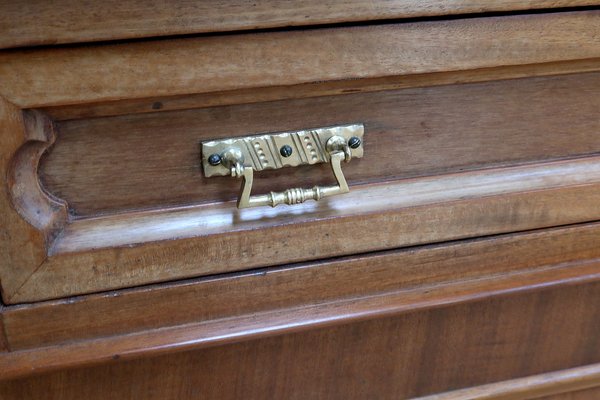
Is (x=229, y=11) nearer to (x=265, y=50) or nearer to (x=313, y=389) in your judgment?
(x=265, y=50)

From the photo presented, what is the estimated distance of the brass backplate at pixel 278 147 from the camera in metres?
0.41

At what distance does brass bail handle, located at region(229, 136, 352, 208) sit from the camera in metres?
0.41

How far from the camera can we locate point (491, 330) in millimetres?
538

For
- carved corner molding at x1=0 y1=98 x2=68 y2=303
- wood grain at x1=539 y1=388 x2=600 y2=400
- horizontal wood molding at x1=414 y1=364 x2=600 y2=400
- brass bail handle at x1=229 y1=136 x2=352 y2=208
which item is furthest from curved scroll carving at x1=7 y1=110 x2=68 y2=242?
wood grain at x1=539 y1=388 x2=600 y2=400

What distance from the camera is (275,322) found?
46 cm

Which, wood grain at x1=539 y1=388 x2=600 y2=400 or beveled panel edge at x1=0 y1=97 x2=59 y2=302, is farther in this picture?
wood grain at x1=539 y1=388 x2=600 y2=400

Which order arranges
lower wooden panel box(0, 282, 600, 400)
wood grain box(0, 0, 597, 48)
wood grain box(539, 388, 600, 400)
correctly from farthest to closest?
wood grain box(539, 388, 600, 400) < lower wooden panel box(0, 282, 600, 400) < wood grain box(0, 0, 597, 48)

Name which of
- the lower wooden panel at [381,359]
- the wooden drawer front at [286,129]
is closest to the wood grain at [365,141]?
the wooden drawer front at [286,129]

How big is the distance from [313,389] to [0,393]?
8.8 inches

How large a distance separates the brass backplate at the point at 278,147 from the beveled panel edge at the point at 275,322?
0.11 metres

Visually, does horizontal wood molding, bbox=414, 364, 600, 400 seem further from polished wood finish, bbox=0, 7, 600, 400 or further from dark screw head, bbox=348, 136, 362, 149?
dark screw head, bbox=348, 136, 362, 149

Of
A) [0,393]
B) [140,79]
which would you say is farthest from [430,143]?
[0,393]

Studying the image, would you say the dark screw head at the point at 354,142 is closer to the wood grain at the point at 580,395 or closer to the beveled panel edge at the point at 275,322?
the beveled panel edge at the point at 275,322

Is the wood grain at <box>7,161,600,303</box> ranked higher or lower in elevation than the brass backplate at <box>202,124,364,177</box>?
lower
